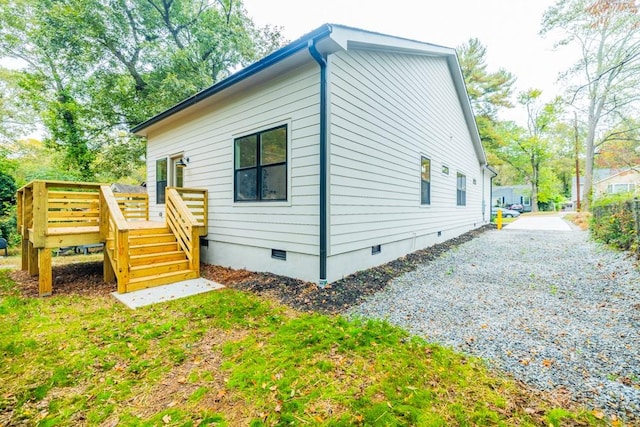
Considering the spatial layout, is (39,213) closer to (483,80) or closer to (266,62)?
(266,62)

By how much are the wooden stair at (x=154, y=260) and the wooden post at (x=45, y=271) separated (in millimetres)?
1128

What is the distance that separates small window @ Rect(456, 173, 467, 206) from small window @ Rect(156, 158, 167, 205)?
35.1 feet

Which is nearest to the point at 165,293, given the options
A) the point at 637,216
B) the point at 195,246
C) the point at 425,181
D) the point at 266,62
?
the point at 195,246

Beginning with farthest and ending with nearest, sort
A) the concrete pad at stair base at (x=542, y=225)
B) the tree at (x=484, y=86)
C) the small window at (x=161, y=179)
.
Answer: the tree at (x=484, y=86), the concrete pad at stair base at (x=542, y=225), the small window at (x=161, y=179)

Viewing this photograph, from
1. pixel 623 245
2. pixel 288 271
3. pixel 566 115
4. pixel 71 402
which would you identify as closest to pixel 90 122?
pixel 288 271

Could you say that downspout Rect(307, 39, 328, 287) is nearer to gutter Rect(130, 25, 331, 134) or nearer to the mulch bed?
gutter Rect(130, 25, 331, 134)

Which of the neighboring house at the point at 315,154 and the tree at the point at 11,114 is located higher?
the tree at the point at 11,114

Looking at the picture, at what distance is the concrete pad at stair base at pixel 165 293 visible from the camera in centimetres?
403

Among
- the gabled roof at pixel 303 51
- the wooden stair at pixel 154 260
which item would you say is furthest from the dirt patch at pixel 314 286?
the gabled roof at pixel 303 51

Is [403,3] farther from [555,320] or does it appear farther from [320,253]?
[555,320]

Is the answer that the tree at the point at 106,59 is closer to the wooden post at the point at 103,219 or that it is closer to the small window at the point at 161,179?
the small window at the point at 161,179

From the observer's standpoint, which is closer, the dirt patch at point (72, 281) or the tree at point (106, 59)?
the dirt patch at point (72, 281)

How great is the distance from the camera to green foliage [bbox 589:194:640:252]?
5.72 meters

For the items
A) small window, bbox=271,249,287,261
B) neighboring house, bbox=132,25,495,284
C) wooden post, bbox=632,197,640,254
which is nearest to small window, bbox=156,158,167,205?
neighboring house, bbox=132,25,495,284
